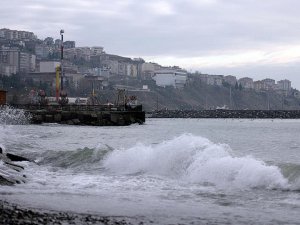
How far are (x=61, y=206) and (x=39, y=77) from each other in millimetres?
179712

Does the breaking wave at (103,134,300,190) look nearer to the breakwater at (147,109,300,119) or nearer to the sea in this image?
the sea

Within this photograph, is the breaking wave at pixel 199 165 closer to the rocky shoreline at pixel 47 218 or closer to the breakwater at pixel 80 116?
the rocky shoreline at pixel 47 218

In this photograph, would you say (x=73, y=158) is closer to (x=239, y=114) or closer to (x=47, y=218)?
(x=47, y=218)

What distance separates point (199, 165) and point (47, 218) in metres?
8.79

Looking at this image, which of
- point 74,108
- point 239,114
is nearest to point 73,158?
point 74,108

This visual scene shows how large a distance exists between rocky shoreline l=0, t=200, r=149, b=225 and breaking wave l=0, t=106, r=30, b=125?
194ft

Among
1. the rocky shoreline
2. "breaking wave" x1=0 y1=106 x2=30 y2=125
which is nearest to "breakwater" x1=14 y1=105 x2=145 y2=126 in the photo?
"breaking wave" x1=0 y1=106 x2=30 y2=125

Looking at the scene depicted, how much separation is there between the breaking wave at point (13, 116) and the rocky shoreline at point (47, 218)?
194ft

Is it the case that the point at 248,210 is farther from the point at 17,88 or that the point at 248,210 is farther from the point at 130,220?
the point at 17,88

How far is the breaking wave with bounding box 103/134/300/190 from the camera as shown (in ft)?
46.3

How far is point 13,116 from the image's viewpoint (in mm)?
68625

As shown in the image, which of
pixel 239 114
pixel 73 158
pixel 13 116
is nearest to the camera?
pixel 73 158

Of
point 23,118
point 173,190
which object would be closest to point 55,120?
point 23,118

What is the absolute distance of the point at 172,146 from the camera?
63.2ft
